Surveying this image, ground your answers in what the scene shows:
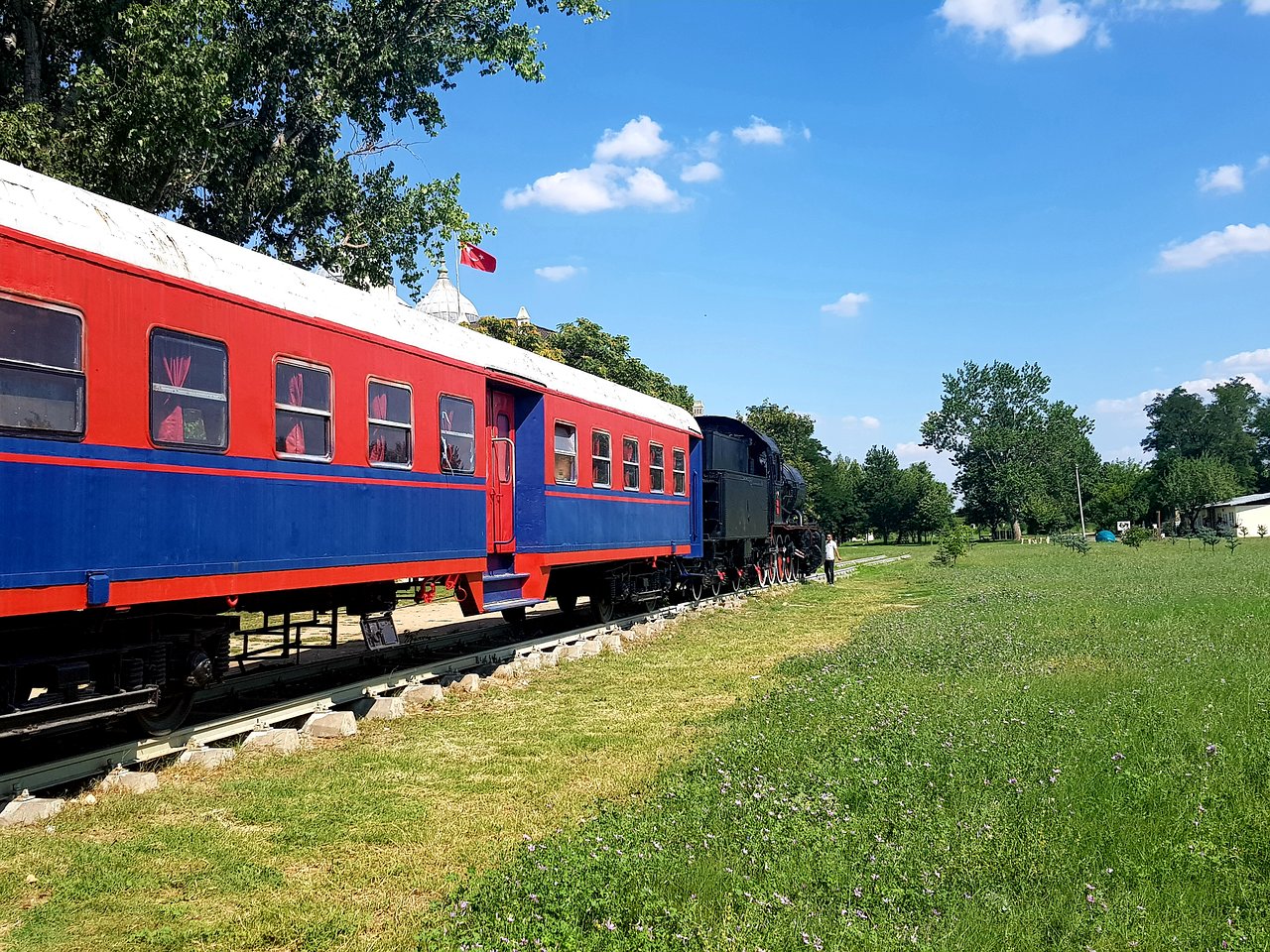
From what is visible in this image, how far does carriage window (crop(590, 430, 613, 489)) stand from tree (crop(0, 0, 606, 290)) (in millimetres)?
8234

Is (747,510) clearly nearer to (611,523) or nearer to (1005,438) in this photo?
(611,523)

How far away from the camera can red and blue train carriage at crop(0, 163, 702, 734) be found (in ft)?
21.0

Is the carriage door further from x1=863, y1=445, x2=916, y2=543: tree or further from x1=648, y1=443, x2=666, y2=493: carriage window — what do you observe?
x1=863, y1=445, x2=916, y2=543: tree

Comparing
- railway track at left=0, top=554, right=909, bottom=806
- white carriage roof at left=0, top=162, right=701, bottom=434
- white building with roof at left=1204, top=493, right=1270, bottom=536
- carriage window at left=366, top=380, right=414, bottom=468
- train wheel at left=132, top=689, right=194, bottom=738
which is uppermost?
white carriage roof at left=0, top=162, right=701, bottom=434

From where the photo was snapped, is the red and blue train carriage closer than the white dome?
Yes

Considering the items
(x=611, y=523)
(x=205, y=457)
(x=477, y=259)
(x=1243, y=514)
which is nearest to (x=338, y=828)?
(x=205, y=457)

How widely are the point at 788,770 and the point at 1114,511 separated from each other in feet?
398

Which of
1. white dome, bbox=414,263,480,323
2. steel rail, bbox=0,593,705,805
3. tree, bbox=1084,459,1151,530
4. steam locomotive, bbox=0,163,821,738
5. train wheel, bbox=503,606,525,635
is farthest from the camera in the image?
tree, bbox=1084,459,1151,530

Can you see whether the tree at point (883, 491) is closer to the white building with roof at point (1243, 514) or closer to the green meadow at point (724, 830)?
the white building with roof at point (1243, 514)

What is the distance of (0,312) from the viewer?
6.12 m

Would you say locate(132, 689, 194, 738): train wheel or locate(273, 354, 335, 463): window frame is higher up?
locate(273, 354, 335, 463): window frame

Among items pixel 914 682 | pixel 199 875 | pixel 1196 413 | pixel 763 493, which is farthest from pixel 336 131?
pixel 1196 413

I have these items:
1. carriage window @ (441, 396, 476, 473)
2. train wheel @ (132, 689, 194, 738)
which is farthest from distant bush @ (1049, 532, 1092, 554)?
train wheel @ (132, 689, 194, 738)

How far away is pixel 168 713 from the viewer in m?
8.16
